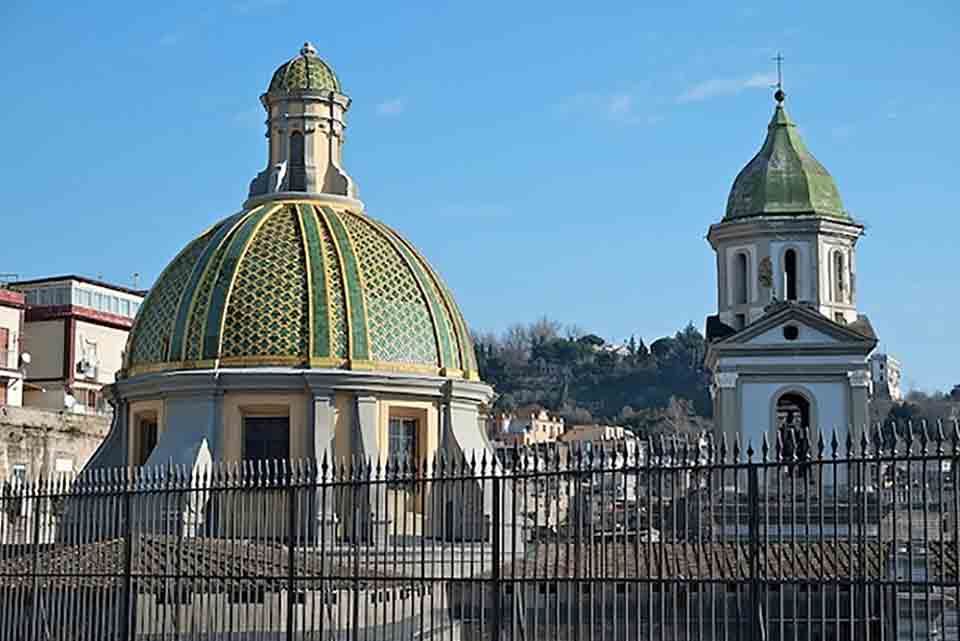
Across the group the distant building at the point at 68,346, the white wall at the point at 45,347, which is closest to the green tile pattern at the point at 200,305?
the distant building at the point at 68,346

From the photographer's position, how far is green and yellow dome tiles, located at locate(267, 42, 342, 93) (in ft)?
97.9

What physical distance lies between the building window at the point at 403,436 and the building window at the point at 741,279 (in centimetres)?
1222

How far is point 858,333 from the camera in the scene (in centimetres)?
3412

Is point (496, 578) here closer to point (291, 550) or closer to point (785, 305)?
point (291, 550)

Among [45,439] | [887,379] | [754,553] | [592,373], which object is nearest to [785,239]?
[45,439]

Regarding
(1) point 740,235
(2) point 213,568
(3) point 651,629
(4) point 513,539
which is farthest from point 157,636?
(1) point 740,235

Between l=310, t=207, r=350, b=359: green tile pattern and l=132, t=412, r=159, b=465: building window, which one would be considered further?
l=132, t=412, r=159, b=465: building window

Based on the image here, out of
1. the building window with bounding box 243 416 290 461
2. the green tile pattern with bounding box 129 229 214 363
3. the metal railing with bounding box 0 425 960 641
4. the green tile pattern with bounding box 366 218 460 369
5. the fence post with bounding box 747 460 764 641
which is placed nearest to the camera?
the metal railing with bounding box 0 425 960 641

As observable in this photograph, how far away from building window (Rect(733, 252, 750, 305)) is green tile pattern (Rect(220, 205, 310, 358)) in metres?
13.3

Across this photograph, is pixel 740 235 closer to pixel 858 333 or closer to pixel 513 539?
pixel 858 333

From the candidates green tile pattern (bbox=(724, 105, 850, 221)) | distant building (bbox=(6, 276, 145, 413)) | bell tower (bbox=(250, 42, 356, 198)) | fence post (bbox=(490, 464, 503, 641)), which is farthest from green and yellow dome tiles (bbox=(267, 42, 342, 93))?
distant building (bbox=(6, 276, 145, 413))

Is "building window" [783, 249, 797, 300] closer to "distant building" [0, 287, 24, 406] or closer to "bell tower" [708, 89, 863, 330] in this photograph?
"bell tower" [708, 89, 863, 330]

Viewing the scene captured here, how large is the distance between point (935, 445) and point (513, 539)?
3.59 m

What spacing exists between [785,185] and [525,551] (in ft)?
81.7
